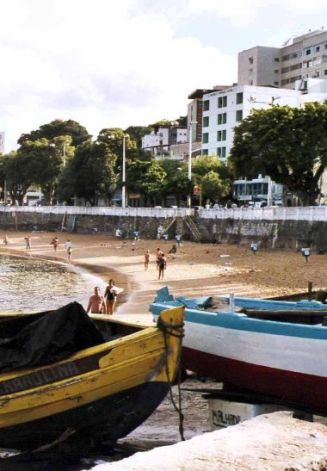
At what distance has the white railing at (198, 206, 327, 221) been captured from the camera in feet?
124

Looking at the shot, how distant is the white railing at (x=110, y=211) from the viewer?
5466cm

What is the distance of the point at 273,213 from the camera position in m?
42.1

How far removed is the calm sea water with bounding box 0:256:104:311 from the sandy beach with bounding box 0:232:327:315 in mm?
1474

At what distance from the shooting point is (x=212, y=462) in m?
4.86

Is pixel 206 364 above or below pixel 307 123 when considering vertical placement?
below

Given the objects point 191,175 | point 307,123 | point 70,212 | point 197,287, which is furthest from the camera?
point 70,212

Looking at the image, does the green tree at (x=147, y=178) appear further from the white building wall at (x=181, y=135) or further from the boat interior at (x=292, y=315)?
the boat interior at (x=292, y=315)

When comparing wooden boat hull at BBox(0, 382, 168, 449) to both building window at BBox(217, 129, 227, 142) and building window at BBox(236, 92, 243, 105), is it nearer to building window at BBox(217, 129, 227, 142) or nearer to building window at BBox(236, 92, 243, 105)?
building window at BBox(236, 92, 243, 105)

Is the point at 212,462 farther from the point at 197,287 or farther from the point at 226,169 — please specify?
the point at 226,169

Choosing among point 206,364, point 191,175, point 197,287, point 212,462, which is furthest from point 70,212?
point 212,462

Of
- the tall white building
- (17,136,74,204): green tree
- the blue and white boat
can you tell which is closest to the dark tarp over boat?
the blue and white boat

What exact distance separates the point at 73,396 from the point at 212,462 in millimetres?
3722

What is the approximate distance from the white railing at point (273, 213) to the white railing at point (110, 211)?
334 centimetres

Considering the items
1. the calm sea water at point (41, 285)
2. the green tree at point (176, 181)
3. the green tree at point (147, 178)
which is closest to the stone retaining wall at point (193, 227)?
the green tree at point (147, 178)
